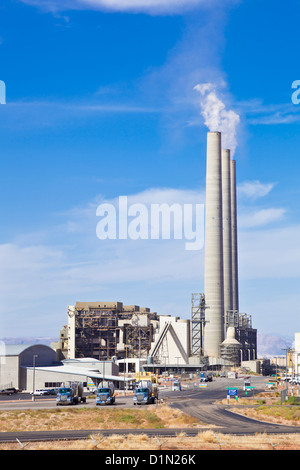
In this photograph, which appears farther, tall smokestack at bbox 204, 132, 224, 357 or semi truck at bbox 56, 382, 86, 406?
tall smokestack at bbox 204, 132, 224, 357

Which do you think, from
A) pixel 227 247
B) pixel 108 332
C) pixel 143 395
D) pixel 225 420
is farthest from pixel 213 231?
pixel 225 420

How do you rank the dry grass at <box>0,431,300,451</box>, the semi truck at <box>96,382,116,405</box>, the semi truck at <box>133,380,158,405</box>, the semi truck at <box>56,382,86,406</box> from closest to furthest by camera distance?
the dry grass at <box>0,431,300,451</box> → the semi truck at <box>56,382,86,406</box> → the semi truck at <box>96,382,116,405</box> → the semi truck at <box>133,380,158,405</box>

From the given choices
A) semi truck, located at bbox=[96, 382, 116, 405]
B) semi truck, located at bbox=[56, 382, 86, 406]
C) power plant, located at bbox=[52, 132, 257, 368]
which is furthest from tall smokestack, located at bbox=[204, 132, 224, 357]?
semi truck, located at bbox=[56, 382, 86, 406]

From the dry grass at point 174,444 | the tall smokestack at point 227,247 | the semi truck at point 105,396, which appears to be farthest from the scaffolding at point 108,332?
the dry grass at point 174,444

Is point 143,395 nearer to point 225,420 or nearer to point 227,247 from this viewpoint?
point 225,420

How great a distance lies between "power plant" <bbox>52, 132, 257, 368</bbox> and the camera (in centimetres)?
17662

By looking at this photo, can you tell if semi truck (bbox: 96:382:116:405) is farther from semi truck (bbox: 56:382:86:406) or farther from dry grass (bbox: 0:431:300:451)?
dry grass (bbox: 0:431:300:451)

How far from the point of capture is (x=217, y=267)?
575ft

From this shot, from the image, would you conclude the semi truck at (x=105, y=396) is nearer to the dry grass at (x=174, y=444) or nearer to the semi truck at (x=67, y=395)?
the semi truck at (x=67, y=395)

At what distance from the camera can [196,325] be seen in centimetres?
18550
